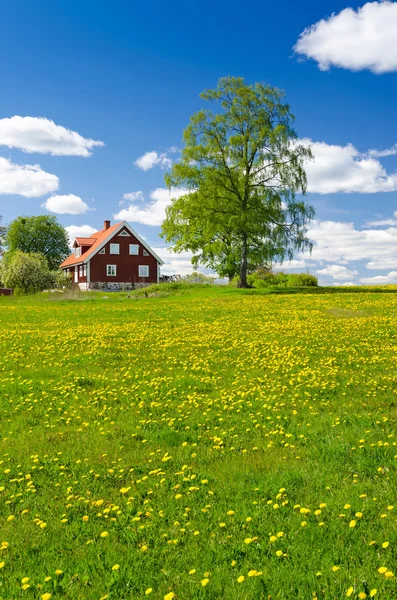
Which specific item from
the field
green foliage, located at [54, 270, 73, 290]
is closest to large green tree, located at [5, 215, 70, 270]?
green foliage, located at [54, 270, 73, 290]

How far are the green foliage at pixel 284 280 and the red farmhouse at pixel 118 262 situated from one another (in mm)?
18243

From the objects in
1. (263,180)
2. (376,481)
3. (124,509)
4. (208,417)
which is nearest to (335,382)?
(208,417)

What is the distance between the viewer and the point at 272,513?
18.8ft

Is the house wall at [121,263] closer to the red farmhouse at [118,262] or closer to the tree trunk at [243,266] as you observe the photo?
the red farmhouse at [118,262]

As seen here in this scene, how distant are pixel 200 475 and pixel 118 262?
64.7 meters

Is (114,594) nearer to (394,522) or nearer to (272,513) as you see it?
(272,513)

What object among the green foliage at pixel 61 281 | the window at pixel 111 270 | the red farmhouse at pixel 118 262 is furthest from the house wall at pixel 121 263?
the green foliage at pixel 61 281

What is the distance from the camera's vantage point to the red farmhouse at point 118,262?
227 ft

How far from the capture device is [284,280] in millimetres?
58188

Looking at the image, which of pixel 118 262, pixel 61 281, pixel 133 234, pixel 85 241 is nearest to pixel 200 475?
pixel 118 262

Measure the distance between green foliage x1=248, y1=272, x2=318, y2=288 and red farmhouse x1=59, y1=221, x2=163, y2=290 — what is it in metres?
18.2

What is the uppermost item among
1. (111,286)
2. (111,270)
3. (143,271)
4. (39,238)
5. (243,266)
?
(39,238)

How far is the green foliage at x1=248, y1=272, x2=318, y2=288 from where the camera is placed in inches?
2242

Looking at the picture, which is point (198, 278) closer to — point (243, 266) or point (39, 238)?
point (243, 266)
